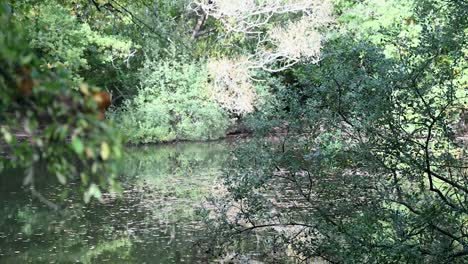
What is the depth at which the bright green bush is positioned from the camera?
66.3 feet

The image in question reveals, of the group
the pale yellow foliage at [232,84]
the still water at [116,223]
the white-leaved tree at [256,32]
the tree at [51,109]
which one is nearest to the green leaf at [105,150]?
the tree at [51,109]

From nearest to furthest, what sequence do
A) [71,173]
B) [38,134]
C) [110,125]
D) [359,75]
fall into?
[110,125] → [38,134] → [71,173] → [359,75]

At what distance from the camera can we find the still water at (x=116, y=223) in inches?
308

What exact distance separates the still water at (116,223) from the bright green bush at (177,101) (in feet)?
19.1

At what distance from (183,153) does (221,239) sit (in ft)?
36.2

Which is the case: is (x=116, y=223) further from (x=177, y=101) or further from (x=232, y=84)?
(x=232, y=84)

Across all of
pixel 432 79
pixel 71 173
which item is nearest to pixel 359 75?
pixel 432 79

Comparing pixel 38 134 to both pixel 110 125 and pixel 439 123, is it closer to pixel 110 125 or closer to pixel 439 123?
pixel 110 125

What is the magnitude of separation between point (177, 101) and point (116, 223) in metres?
→ 11.3

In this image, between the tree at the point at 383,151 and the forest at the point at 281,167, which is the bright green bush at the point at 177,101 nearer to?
the forest at the point at 281,167

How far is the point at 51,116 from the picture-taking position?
142cm

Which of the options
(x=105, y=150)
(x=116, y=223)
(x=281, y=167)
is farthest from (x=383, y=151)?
(x=116, y=223)

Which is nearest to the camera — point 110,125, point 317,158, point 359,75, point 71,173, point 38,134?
point 110,125

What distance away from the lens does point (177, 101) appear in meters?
20.6
